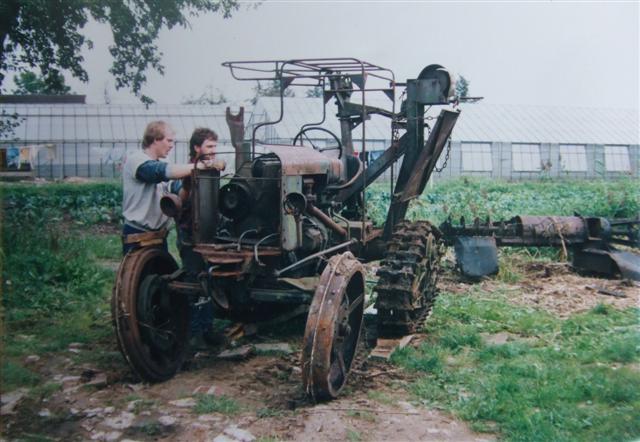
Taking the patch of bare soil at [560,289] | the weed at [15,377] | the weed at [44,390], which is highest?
the patch of bare soil at [560,289]

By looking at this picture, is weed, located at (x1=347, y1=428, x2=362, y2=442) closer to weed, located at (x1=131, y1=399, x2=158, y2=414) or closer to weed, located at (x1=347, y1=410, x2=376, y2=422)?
weed, located at (x1=347, y1=410, x2=376, y2=422)

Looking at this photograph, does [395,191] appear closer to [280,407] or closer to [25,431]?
[280,407]

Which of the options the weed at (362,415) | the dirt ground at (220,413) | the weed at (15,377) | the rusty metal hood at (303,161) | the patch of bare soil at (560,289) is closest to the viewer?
the dirt ground at (220,413)

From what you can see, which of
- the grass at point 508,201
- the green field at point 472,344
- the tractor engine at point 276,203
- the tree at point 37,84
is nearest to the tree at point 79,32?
the tree at point 37,84

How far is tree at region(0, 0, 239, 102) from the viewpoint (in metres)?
4.20

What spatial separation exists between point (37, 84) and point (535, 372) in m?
4.19

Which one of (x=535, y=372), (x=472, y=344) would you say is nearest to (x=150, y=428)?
(x=535, y=372)

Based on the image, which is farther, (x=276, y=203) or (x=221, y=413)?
(x=276, y=203)

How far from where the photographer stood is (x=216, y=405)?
4.28 meters

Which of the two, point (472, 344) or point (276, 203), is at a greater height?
point (276, 203)

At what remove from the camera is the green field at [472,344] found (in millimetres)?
4113

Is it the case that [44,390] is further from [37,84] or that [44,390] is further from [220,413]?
[37,84]

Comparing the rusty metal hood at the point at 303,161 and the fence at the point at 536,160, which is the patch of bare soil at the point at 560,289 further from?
the fence at the point at 536,160

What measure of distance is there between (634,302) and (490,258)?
1.90 meters
